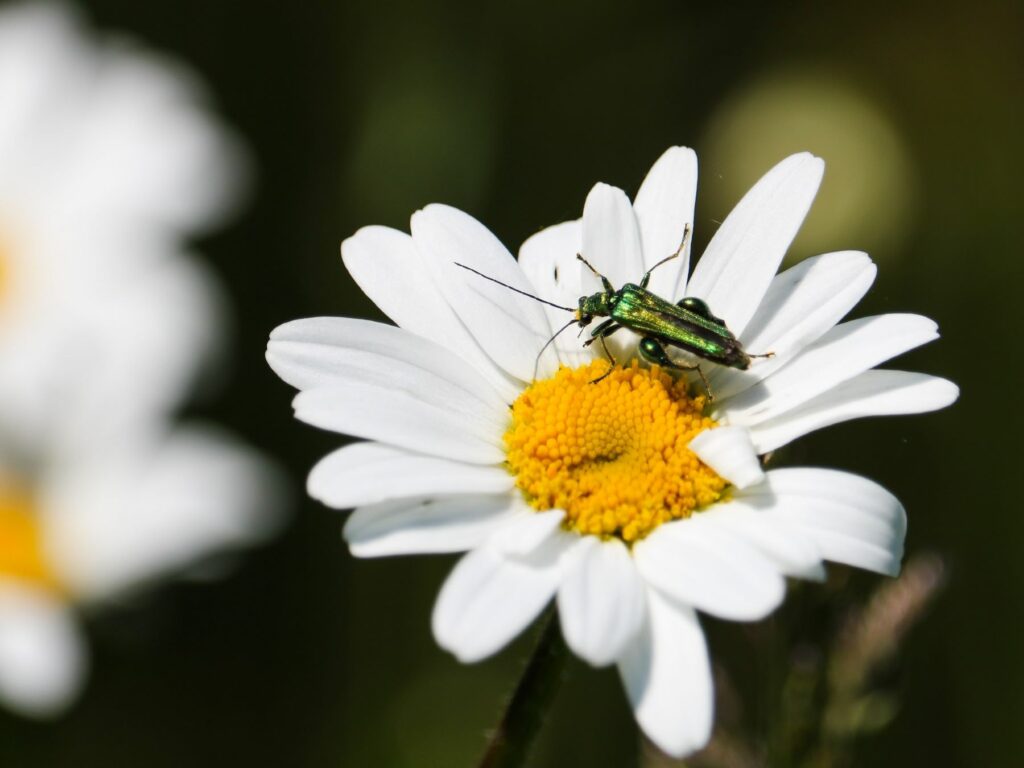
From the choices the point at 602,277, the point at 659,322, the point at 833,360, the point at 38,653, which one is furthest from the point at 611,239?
the point at 38,653

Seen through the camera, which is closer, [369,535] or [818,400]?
[369,535]

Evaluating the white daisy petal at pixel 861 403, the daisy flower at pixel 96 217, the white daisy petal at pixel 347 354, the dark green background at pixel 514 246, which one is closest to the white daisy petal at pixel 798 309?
the white daisy petal at pixel 861 403

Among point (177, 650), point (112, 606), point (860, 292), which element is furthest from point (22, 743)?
point (860, 292)

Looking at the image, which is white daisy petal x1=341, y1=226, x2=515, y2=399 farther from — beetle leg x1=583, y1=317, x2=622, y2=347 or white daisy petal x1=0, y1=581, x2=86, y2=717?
white daisy petal x1=0, y1=581, x2=86, y2=717

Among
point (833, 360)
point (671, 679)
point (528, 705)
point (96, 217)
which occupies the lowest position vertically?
point (96, 217)

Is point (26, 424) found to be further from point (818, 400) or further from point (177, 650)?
point (818, 400)

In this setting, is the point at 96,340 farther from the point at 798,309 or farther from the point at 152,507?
the point at 798,309

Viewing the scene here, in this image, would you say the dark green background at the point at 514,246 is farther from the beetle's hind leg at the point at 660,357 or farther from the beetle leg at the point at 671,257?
the beetle leg at the point at 671,257
